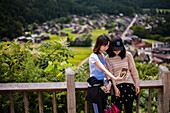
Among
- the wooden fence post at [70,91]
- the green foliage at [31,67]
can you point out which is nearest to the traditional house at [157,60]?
the green foliage at [31,67]

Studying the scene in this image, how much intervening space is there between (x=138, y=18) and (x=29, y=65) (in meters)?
5.00

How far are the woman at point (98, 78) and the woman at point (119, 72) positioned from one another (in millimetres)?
86

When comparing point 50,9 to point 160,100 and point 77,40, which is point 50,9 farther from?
point 160,100

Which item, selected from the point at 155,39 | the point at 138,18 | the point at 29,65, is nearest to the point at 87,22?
the point at 138,18

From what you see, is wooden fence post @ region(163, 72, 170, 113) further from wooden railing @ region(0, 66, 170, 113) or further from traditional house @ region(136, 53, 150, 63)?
traditional house @ region(136, 53, 150, 63)

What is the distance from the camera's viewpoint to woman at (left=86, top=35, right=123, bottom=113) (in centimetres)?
133

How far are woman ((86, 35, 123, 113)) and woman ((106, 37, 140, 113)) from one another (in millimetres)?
86

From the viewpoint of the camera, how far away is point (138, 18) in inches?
234

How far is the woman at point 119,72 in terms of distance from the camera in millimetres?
1425

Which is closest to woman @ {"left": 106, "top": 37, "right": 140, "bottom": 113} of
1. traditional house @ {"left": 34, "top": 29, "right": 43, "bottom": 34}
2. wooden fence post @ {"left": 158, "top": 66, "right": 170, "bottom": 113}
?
wooden fence post @ {"left": 158, "top": 66, "right": 170, "bottom": 113}

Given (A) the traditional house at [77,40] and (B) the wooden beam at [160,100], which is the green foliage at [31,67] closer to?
(B) the wooden beam at [160,100]

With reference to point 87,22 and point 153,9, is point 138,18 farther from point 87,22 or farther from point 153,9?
point 87,22

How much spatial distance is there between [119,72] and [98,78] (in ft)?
0.64

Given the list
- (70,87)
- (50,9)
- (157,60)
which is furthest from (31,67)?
(157,60)
